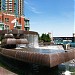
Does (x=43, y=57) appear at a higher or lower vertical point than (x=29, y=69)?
higher

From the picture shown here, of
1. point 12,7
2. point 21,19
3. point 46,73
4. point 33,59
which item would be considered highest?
point 12,7

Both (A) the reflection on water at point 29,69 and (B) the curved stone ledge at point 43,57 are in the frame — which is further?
(A) the reflection on water at point 29,69

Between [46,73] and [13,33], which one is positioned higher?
[13,33]

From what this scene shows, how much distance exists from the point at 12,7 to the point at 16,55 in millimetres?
108341

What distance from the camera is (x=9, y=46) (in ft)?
79.9

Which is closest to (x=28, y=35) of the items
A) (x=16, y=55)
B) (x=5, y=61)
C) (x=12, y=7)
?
(x=5, y=61)

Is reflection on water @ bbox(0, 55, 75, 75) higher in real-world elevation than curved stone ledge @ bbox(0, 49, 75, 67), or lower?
lower

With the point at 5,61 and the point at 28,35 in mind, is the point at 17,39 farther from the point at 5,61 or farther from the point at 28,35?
the point at 28,35

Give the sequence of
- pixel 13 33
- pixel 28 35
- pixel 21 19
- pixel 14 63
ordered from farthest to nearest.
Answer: pixel 21 19
pixel 28 35
pixel 13 33
pixel 14 63

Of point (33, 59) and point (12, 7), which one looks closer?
point (33, 59)

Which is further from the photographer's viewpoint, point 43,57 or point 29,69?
point 29,69

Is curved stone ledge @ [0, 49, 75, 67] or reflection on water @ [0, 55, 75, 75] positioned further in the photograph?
reflection on water @ [0, 55, 75, 75]

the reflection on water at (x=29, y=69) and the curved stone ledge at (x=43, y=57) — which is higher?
the curved stone ledge at (x=43, y=57)

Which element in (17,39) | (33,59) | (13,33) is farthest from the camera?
(13,33)
